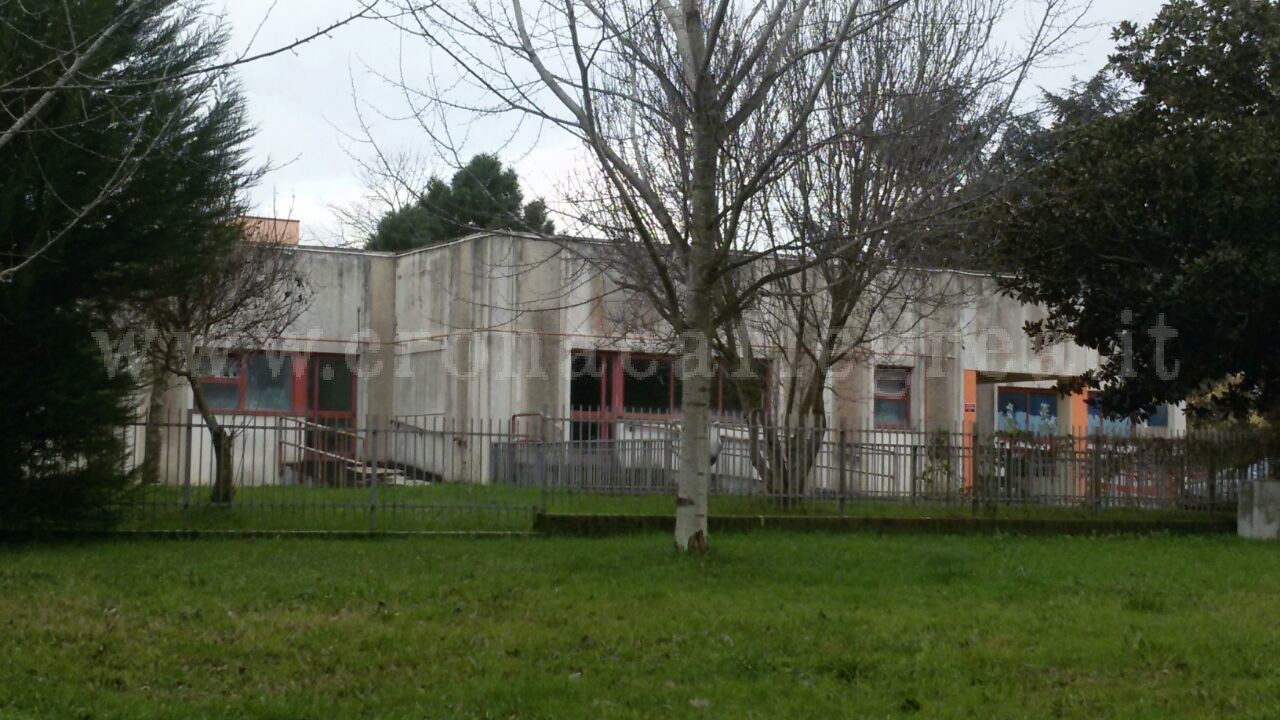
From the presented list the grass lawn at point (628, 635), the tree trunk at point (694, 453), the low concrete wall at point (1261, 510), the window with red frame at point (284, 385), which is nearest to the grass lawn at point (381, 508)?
the grass lawn at point (628, 635)

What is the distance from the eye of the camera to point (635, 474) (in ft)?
55.7

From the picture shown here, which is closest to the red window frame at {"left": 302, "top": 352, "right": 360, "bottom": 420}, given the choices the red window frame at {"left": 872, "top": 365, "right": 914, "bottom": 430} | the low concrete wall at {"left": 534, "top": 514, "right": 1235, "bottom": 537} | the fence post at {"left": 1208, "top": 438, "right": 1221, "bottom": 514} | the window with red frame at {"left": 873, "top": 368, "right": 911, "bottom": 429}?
the red window frame at {"left": 872, "top": 365, "right": 914, "bottom": 430}

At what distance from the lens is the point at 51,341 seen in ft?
48.7

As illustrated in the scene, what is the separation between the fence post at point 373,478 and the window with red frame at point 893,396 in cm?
1703

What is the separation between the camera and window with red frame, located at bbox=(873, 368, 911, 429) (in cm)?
3119

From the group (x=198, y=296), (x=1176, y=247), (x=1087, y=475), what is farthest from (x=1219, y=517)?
(x=198, y=296)

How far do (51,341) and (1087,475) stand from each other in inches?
510

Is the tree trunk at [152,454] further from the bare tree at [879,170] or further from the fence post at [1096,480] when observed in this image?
the fence post at [1096,480]

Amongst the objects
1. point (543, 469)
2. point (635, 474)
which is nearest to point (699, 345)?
point (543, 469)

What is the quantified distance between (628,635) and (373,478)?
7.23m

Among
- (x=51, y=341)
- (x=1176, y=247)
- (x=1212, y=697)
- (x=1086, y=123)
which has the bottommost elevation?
(x=1212, y=697)

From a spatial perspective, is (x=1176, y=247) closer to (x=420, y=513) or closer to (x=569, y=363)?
(x=420, y=513)

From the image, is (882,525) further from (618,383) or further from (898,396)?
(898,396)

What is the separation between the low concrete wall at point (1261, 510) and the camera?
1781cm
